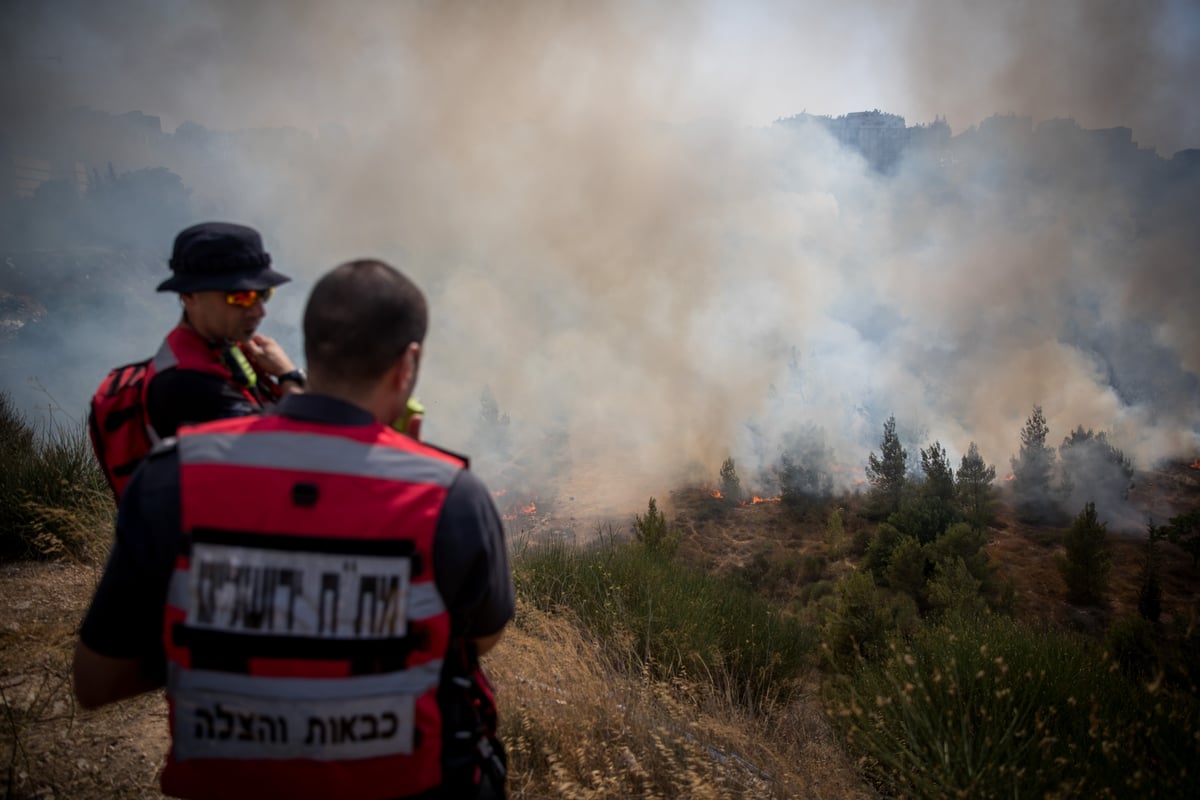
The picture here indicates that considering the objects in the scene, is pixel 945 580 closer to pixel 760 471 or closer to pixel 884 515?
pixel 884 515

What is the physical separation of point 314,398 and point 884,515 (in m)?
33.1

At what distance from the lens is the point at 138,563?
122 centimetres

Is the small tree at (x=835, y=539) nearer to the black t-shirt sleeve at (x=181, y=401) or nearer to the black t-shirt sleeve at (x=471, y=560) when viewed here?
the black t-shirt sleeve at (x=181, y=401)

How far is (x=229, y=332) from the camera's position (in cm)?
208

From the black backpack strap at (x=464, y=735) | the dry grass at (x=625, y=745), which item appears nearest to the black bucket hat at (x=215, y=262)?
the black backpack strap at (x=464, y=735)

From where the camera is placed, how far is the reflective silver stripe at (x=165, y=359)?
6.48 feet

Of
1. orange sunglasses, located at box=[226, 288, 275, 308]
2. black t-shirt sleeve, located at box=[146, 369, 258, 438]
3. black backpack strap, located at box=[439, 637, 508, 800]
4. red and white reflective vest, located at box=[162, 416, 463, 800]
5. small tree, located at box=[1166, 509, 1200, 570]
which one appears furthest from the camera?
small tree, located at box=[1166, 509, 1200, 570]

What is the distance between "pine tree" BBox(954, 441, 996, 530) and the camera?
1116 inches

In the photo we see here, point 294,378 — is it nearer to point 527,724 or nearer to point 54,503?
point 527,724

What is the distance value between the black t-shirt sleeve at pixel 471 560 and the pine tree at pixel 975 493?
2917 centimetres

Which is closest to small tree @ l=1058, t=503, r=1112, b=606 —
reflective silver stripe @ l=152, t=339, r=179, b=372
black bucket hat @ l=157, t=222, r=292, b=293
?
black bucket hat @ l=157, t=222, r=292, b=293

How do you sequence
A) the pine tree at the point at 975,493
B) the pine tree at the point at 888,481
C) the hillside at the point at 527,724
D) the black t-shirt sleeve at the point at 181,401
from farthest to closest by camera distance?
the pine tree at the point at 888,481, the pine tree at the point at 975,493, the hillside at the point at 527,724, the black t-shirt sleeve at the point at 181,401

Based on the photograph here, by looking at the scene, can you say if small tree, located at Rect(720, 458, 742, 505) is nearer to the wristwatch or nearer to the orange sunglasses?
the wristwatch

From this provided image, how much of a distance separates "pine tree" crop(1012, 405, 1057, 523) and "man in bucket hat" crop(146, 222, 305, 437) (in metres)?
38.6
